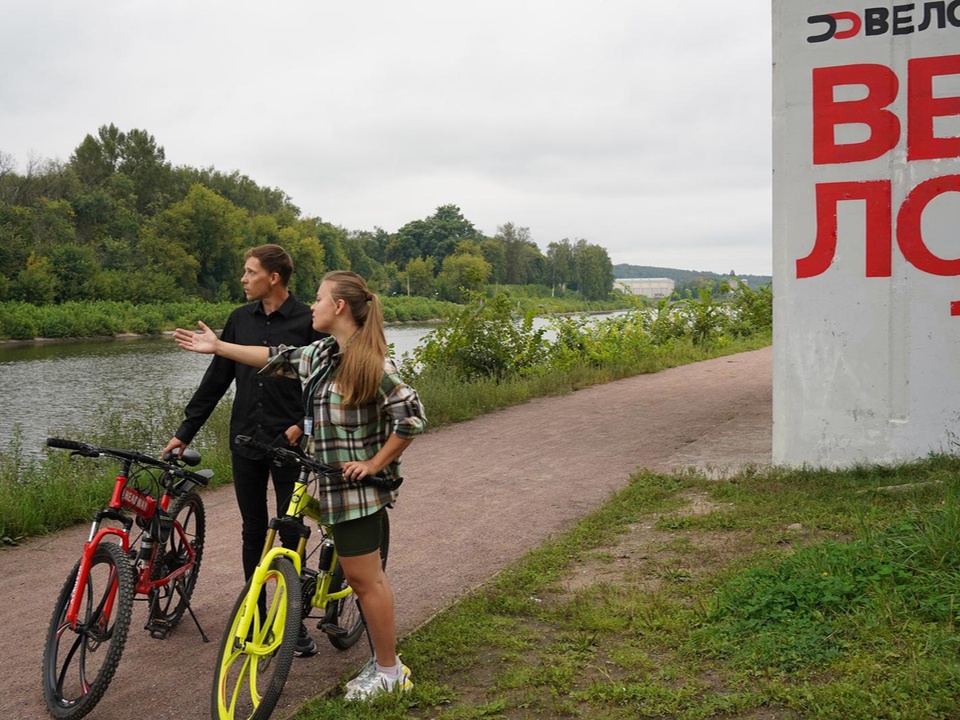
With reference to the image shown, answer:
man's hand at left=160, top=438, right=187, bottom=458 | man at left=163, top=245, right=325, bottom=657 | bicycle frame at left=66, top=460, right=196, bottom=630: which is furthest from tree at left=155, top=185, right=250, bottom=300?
bicycle frame at left=66, top=460, right=196, bottom=630

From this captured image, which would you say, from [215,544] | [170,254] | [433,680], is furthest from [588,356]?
[170,254]

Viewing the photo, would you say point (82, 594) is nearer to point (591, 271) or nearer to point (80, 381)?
point (80, 381)

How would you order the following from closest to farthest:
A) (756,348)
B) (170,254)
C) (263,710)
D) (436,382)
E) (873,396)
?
1. (263,710)
2. (873,396)
3. (436,382)
4. (756,348)
5. (170,254)

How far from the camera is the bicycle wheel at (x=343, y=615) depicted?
4395 millimetres

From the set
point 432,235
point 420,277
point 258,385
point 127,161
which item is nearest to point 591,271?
point 420,277

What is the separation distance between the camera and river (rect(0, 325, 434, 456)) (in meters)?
18.7

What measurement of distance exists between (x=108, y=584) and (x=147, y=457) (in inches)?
22.9

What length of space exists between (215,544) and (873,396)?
5.13m

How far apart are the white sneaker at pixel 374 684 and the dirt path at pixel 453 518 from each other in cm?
30

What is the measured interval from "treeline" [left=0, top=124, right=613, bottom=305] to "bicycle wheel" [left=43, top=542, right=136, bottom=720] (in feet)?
122

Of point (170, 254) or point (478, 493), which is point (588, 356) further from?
point (170, 254)

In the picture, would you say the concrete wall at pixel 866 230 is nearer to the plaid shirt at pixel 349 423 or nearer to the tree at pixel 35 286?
the plaid shirt at pixel 349 423

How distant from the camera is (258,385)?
4711 mm

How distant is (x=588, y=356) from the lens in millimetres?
18656
